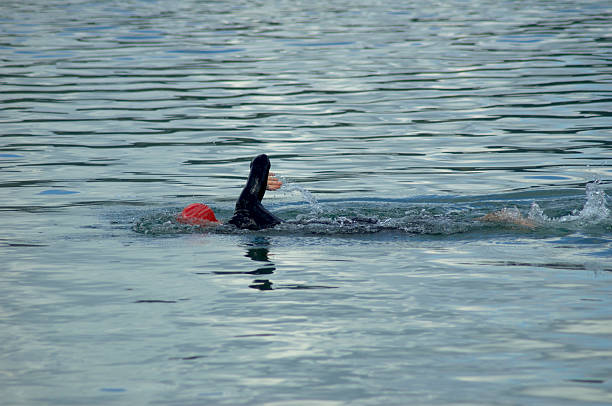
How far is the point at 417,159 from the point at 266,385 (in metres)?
9.22

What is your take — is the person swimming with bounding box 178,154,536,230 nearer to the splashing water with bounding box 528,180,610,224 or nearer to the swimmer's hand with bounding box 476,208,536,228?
the swimmer's hand with bounding box 476,208,536,228

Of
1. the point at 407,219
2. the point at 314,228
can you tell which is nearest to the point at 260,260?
the point at 314,228

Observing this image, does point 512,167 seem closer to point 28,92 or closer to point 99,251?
point 99,251

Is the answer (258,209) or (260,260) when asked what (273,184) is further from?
(260,260)

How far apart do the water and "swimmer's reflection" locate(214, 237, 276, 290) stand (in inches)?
1.8

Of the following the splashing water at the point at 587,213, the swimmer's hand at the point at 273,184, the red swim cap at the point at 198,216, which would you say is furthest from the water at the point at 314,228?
the swimmer's hand at the point at 273,184

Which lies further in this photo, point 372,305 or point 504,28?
point 504,28

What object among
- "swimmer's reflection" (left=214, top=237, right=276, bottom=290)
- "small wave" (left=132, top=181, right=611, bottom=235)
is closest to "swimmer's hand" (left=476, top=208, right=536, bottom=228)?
"small wave" (left=132, top=181, right=611, bottom=235)

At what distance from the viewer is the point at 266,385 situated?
605 cm

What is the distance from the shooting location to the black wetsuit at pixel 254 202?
10375mm

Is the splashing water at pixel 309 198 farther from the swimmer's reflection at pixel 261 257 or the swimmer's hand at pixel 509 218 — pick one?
the swimmer's hand at pixel 509 218

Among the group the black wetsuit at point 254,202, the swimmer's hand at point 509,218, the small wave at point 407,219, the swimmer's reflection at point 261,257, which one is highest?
the black wetsuit at point 254,202

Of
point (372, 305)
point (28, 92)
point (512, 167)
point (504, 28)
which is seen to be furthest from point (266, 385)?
point (504, 28)

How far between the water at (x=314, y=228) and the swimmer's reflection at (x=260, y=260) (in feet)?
0.15
